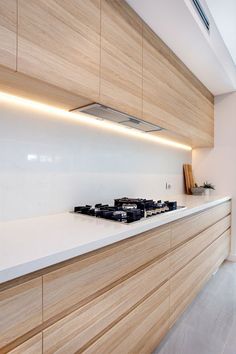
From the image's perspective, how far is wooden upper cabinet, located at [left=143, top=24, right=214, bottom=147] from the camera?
1.73 m

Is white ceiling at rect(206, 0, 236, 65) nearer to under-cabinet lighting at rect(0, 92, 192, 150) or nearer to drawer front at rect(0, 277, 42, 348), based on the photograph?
under-cabinet lighting at rect(0, 92, 192, 150)

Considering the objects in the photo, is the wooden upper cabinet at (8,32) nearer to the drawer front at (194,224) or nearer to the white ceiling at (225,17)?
the drawer front at (194,224)

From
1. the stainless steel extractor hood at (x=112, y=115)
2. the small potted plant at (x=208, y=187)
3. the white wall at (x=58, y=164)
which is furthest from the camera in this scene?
the small potted plant at (x=208, y=187)

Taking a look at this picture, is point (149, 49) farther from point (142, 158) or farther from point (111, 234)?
point (111, 234)

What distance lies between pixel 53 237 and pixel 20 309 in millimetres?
318

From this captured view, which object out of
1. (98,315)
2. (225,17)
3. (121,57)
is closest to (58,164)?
(121,57)

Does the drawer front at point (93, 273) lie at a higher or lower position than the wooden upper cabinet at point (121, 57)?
lower

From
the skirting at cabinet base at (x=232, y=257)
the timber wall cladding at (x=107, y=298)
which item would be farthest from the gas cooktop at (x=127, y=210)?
the skirting at cabinet base at (x=232, y=257)

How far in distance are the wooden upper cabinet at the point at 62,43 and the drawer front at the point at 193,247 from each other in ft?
3.97

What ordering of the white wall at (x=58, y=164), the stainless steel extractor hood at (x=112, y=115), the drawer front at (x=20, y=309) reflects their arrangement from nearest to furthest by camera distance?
the drawer front at (x=20, y=309), the white wall at (x=58, y=164), the stainless steel extractor hood at (x=112, y=115)

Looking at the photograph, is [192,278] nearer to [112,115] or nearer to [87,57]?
[112,115]

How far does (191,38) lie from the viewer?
193 cm

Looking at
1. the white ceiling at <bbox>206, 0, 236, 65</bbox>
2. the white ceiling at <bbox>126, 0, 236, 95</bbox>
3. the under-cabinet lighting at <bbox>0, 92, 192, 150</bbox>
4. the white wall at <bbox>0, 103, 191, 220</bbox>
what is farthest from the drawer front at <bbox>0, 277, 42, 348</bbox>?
the white ceiling at <bbox>206, 0, 236, 65</bbox>

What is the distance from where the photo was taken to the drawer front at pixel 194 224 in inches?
65.1
